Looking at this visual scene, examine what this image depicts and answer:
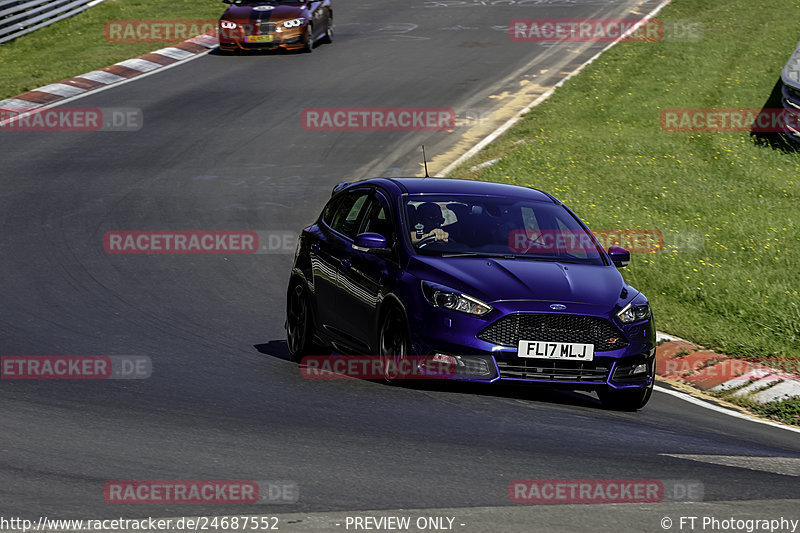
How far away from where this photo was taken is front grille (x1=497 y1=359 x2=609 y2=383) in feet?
30.9

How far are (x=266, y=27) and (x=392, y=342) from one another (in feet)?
68.3

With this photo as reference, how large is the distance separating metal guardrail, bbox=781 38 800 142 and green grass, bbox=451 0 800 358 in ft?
2.05

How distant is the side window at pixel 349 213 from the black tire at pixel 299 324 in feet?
2.20

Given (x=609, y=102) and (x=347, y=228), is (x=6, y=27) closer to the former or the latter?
(x=609, y=102)

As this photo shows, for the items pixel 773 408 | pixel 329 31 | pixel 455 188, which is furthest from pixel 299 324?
pixel 329 31

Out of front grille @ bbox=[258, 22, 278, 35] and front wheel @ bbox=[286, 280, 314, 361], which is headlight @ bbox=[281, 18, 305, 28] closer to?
front grille @ bbox=[258, 22, 278, 35]

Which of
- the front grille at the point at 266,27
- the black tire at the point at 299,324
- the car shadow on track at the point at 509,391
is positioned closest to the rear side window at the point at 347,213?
the black tire at the point at 299,324

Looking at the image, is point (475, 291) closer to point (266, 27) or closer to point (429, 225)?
point (429, 225)

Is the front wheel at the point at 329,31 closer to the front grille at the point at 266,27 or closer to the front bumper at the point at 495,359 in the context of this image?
the front grille at the point at 266,27

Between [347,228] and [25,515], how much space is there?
535cm

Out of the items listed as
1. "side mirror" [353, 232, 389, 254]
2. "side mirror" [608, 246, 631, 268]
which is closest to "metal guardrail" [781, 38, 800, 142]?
"side mirror" [608, 246, 631, 268]

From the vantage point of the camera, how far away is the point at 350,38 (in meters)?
32.8

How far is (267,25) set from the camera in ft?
96.9

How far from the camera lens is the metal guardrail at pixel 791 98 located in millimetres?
22156
